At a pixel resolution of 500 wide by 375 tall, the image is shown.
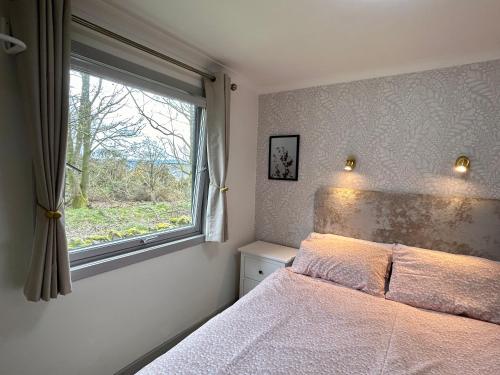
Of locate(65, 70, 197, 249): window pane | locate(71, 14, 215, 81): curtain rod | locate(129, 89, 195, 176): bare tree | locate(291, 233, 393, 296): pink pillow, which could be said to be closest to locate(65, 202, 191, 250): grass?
locate(65, 70, 197, 249): window pane

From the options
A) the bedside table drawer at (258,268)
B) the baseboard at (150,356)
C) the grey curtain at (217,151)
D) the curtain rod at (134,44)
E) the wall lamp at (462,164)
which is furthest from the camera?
the bedside table drawer at (258,268)

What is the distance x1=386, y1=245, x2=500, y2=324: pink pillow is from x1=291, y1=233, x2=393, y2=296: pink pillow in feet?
0.33

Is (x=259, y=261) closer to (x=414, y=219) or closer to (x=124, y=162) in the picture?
(x=414, y=219)

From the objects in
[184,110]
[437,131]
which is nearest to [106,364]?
[184,110]

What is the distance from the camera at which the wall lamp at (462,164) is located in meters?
1.81

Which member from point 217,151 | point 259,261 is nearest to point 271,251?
point 259,261

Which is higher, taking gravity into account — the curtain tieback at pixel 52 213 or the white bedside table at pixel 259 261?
the curtain tieback at pixel 52 213

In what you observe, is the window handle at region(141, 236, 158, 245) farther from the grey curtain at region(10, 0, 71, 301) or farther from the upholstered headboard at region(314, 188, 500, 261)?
the upholstered headboard at region(314, 188, 500, 261)

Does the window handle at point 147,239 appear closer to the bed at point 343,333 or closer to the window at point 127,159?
the window at point 127,159

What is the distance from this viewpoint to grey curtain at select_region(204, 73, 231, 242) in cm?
215

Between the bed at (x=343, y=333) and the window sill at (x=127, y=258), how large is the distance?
2.23 ft

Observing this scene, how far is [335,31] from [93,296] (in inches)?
84.3

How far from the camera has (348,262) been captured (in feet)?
6.28

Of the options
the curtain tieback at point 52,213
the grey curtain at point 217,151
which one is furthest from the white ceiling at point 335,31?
the curtain tieback at point 52,213
